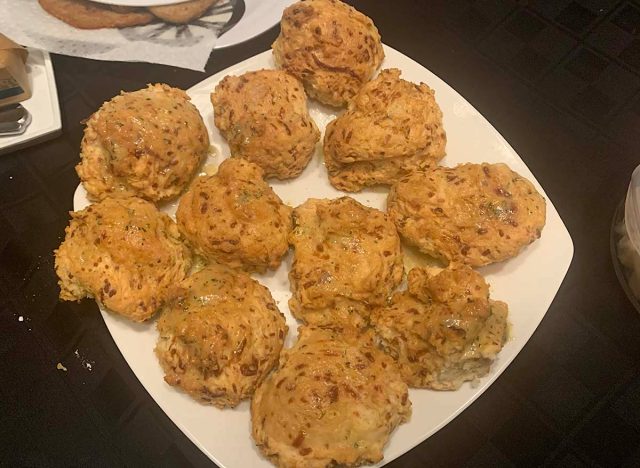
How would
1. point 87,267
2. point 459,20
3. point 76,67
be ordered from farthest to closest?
point 459,20 → point 76,67 → point 87,267

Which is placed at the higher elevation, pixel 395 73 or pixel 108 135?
pixel 395 73

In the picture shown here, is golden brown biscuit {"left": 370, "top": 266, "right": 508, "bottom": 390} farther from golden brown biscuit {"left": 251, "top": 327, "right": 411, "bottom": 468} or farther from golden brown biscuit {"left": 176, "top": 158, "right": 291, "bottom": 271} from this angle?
golden brown biscuit {"left": 176, "top": 158, "right": 291, "bottom": 271}

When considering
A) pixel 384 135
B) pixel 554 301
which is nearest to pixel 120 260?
pixel 384 135

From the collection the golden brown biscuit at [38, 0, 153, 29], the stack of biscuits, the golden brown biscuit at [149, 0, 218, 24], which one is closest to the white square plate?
the stack of biscuits

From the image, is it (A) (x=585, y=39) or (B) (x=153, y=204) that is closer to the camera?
(B) (x=153, y=204)

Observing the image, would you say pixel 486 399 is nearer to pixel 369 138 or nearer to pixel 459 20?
pixel 369 138

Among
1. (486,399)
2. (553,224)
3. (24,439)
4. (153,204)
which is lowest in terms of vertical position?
(24,439)

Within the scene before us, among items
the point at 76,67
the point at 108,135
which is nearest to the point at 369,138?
the point at 108,135

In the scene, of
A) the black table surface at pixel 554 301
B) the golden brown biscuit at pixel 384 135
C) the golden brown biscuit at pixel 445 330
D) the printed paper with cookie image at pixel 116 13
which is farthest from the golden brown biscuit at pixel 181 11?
the golden brown biscuit at pixel 445 330
